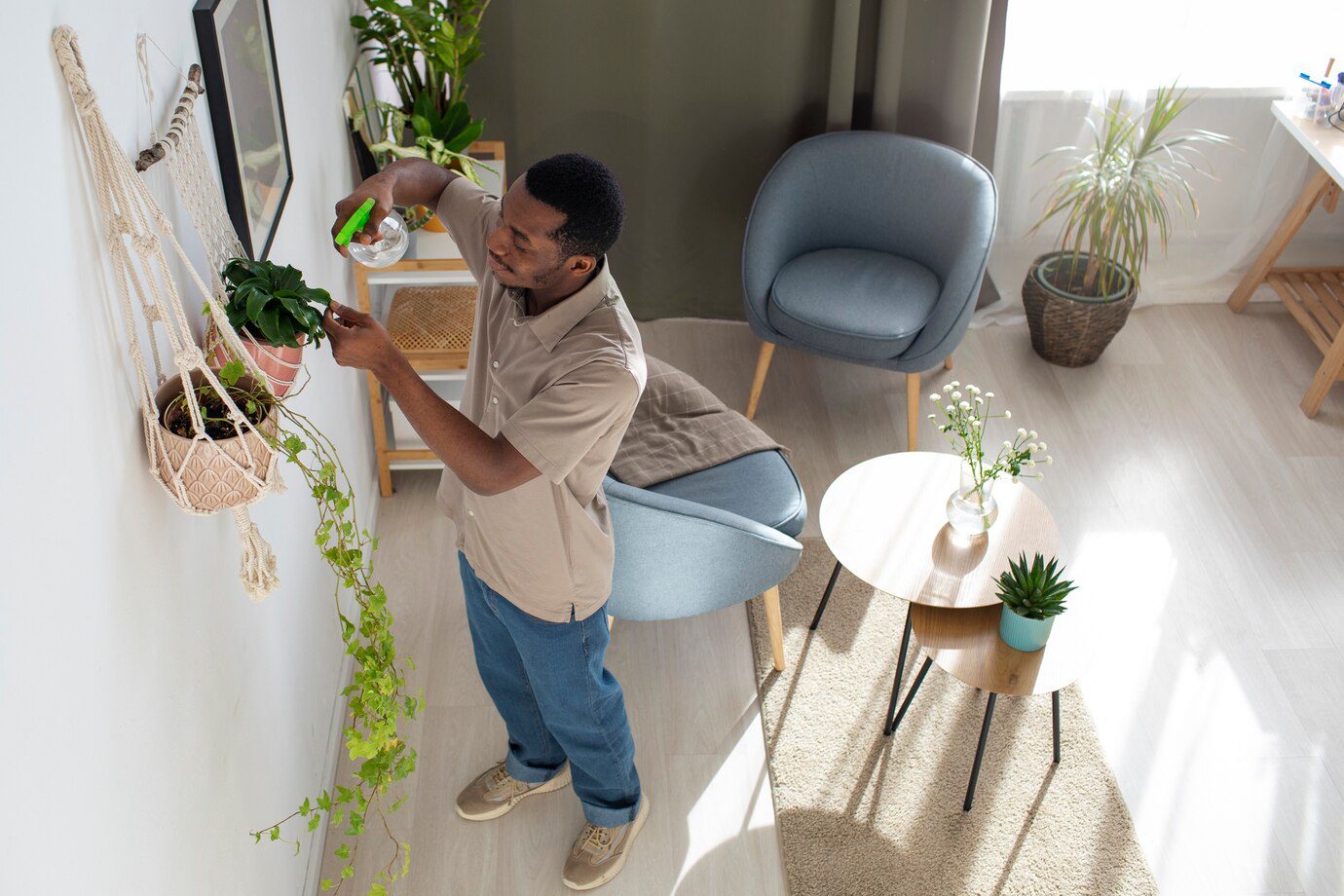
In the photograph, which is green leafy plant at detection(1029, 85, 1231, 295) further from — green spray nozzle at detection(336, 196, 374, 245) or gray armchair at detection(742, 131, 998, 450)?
green spray nozzle at detection(336, 196, 374, 245)

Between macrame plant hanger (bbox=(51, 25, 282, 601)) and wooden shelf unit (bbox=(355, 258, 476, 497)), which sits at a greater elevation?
macrame plant hanger (bbox=(51, 25, 282, 601))

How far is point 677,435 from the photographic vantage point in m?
2.82

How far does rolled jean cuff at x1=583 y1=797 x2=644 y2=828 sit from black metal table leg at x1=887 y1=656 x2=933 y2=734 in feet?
2.17

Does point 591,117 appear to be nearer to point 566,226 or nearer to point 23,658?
point 566,226

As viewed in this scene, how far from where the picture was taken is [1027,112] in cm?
391

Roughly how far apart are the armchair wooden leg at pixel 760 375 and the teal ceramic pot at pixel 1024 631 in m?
1.36

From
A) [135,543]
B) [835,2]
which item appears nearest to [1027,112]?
[835,2]

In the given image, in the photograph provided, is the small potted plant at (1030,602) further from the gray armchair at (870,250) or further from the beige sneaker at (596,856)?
the gray armchair at (870,250)

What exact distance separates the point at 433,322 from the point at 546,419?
1.60 meters

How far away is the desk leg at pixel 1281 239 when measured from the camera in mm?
3811

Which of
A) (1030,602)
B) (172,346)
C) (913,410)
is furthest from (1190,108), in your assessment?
(172,346)

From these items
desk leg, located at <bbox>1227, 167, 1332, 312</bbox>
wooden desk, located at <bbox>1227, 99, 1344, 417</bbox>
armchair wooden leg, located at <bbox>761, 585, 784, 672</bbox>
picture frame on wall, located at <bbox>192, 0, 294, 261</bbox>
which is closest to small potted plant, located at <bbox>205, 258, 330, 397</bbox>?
picture frame on wall, located at <bbox>192, 0, 294, 261</bbox>

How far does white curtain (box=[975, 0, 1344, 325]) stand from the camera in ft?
12.3

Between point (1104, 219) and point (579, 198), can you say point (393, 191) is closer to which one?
point (579, 198)
